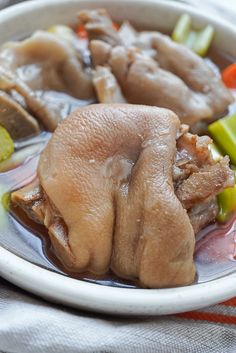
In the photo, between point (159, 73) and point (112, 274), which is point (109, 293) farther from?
point (159, 73)

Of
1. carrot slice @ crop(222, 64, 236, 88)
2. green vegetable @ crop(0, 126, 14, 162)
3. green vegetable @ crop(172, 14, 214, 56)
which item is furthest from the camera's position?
green vegetable @ crop(172, 14, 214, 56)

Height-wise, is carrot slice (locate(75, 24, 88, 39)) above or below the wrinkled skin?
below

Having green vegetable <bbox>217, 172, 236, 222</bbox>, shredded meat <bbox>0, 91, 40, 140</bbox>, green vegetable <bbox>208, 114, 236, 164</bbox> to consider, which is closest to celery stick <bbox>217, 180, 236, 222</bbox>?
green vegetable <bbox>217, 172, 236, 222</bbox>

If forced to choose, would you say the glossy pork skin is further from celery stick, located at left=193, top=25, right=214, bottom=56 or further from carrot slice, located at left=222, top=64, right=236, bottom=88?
celery stick, located at left=193, top=25, right=214, bottom=56

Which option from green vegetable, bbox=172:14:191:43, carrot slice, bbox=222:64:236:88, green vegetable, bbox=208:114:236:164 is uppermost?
green vegetable, bbox=172:14:191:43

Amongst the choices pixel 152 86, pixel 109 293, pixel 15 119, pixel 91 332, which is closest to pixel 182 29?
pixel 152 86

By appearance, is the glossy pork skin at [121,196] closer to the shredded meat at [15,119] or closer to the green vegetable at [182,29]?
the shredded meat at [15,119]

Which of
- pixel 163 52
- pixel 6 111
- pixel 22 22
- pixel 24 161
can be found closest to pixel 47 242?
pixel 24 161
